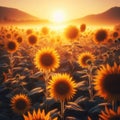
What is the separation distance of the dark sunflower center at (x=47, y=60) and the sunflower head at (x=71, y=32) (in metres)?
4.36

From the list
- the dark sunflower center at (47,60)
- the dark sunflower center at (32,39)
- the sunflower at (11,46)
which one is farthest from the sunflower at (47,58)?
the dark sunflower center at (32,39)

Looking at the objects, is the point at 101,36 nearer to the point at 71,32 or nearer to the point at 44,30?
the point at 71,32

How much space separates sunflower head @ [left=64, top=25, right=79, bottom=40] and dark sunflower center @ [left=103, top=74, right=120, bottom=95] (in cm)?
692

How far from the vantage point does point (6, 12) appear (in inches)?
4245

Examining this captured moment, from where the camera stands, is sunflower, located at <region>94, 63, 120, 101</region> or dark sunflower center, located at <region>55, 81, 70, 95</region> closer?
sunflower, located at <region>94, 63, 120, 101</region>

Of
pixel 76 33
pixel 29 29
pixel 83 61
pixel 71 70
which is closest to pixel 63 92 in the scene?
pixel 83 61

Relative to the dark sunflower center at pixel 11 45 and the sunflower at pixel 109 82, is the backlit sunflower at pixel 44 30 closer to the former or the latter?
the dark sunflower center at pixel 11 45

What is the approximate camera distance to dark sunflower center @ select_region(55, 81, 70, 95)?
5.96 metres

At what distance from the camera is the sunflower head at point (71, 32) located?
1179cm

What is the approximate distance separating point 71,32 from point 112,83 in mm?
7072

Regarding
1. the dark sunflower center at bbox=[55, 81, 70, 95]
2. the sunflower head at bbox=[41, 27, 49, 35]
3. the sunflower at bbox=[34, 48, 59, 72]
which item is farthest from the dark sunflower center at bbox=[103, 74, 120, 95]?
the sunflower head at bbox=[41, 27, 49, 35]

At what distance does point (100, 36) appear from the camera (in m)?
11.8

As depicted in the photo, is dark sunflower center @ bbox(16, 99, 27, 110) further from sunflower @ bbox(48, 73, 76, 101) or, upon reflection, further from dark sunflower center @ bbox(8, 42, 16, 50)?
dark sunflower center @ bbox(8, 42, 16, 50)

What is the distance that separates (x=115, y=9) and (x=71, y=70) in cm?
11337
